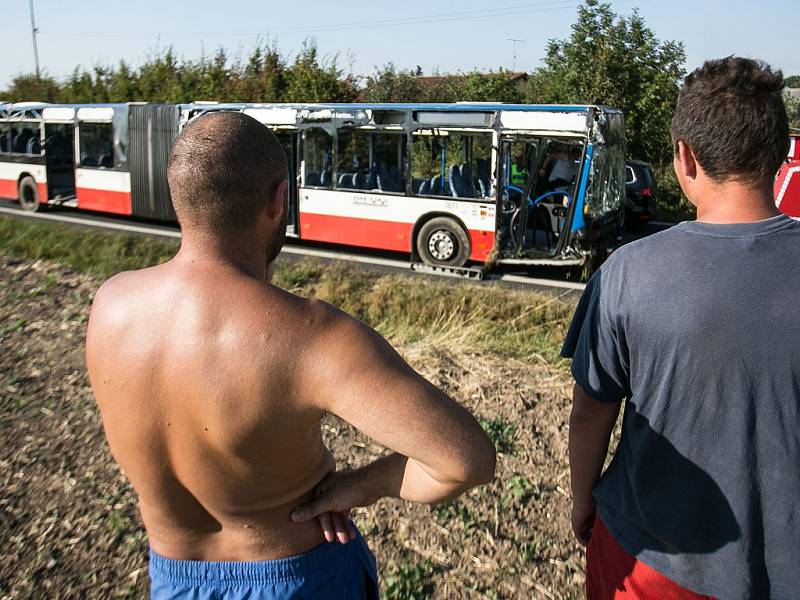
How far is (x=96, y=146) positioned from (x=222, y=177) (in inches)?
687

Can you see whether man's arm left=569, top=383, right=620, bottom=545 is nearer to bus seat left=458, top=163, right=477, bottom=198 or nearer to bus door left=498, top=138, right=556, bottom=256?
bus door left=498, top=138, right=556, bottom=256

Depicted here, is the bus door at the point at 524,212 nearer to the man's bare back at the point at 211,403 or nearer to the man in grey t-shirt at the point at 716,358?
the man in grey t-shirt at the point at 716,358

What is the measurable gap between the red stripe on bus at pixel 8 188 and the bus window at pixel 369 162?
10299 mm

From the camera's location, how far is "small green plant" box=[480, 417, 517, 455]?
4.48m

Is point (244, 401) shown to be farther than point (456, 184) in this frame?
No

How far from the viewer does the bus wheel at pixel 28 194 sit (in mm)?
18625

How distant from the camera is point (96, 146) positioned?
17.4 meters

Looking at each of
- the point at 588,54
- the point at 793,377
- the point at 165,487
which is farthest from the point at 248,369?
the point at 588,54

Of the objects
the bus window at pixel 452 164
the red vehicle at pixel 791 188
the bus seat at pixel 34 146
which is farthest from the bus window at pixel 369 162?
the bus seat at pixel 34 146

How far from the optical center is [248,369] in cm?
156

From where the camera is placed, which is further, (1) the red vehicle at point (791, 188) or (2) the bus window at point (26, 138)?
(2) the bus window at point (26, 138)

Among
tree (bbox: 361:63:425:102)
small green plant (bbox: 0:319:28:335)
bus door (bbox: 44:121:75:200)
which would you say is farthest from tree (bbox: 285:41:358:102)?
small green plant (bbox: 0:319:28:335)

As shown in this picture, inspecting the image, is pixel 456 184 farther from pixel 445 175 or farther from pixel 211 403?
pixel 211 403

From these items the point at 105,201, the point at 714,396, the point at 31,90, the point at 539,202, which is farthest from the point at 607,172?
the point at 31,90
